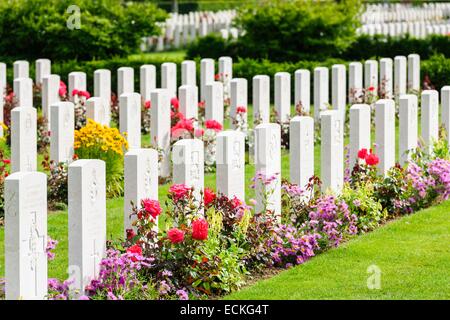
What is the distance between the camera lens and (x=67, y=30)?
63.9 ft

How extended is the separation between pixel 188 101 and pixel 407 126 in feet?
9.52

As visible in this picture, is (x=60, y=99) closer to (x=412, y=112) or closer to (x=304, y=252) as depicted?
(x=412, y=112)

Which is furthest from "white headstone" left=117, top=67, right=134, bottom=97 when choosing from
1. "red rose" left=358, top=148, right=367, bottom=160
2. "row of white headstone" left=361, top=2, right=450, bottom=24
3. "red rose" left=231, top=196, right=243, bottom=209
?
"row of white headstone" left=361, top=2, right=450, bottom=24

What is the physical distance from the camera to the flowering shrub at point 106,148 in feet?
37.1

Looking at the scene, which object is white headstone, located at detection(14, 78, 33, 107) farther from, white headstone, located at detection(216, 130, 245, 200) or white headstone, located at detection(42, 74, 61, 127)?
white headstone, located at detection(216, 130, 245, 200)

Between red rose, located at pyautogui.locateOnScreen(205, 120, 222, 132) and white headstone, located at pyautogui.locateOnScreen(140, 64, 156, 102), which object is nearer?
red rose, located at pyautogui.locateOnScreen(205, 120, 222, 132)

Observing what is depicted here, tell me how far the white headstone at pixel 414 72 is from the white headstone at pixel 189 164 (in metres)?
9.05

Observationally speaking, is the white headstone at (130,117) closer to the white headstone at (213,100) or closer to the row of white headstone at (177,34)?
the white headstone at (213,100)

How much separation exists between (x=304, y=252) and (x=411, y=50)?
534 inches

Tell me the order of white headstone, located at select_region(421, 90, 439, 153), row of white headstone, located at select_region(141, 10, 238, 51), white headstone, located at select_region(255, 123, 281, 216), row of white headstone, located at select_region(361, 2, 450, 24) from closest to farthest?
white headstone, located at select_region(255, 123, 281, 216), white headstone, located at select_region(421, 90, 439, 153), row of white headstone, located at select_region(141, 10, 238, 51), row of white headstone, located at select_region(361, 2, 450, 24)

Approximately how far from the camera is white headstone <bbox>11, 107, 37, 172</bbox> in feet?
34.9

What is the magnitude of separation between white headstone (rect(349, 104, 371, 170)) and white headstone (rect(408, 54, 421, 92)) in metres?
6.64
